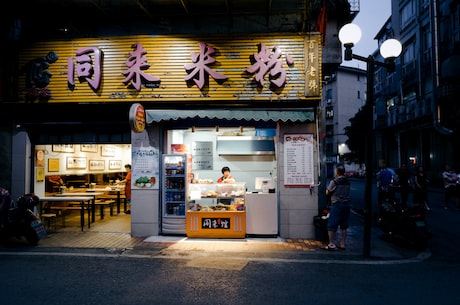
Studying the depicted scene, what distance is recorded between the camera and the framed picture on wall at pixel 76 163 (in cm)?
1482

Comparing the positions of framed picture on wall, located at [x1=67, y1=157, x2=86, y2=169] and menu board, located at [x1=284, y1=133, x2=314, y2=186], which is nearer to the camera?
menu board, located at [x1=284, y1=133, x2=314, y2=186]

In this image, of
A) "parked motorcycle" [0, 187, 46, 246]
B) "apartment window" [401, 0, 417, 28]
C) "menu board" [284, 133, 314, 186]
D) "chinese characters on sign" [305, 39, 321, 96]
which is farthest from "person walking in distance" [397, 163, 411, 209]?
"apartment window" [401, 0, 417, 28]

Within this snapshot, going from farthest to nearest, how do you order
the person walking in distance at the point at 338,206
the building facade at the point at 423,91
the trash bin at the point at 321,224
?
1. the building facade at the point at 423,91
2. the trash bin at the point at 321,224
3. the person walking in distance at the point at 338,206

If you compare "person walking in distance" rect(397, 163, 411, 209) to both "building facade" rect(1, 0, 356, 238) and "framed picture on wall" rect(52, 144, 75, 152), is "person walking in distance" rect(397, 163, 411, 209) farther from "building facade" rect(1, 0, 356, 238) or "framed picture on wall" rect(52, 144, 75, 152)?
"framed picture on wall" rect(52, 144, 75, 152)

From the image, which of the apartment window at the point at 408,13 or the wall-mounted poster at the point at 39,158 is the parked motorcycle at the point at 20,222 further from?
the apartment window at the point at 408,13

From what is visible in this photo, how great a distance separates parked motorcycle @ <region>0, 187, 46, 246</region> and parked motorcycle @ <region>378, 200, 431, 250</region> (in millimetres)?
9869

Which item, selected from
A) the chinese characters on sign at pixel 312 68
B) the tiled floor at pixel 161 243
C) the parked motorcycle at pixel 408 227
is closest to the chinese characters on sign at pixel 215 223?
the tiled floor at pixel 161 243

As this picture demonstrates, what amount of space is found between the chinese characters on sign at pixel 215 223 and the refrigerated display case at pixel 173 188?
859 mm

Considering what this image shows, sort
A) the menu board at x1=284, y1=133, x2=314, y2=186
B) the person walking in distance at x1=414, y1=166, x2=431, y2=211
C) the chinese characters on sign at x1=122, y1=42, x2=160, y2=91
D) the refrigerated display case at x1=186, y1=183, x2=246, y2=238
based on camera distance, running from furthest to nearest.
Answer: the person walking in distance at x1=414, y1=166, x2=431, y2=211 < the chinese characters on sign at x1=122, y1=42, x2=160, y2=91 < the menu board at x1=284, y1=133, x2=314, y2=186 < the refrigerated display case at x1=186, y1=183, x2=246, y2=238

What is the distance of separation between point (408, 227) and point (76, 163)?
1383 centimetres

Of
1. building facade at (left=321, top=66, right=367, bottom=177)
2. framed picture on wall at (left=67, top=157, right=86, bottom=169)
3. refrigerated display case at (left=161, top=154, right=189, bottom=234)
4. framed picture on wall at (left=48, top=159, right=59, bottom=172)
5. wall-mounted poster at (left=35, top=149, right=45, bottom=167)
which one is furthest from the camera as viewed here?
building facade at (left=321, top=66, right=367, bottom=177)

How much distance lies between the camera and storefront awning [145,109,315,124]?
9.41m

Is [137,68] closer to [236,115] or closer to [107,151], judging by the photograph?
[236,115]

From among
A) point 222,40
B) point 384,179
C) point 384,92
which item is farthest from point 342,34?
point 384,92
